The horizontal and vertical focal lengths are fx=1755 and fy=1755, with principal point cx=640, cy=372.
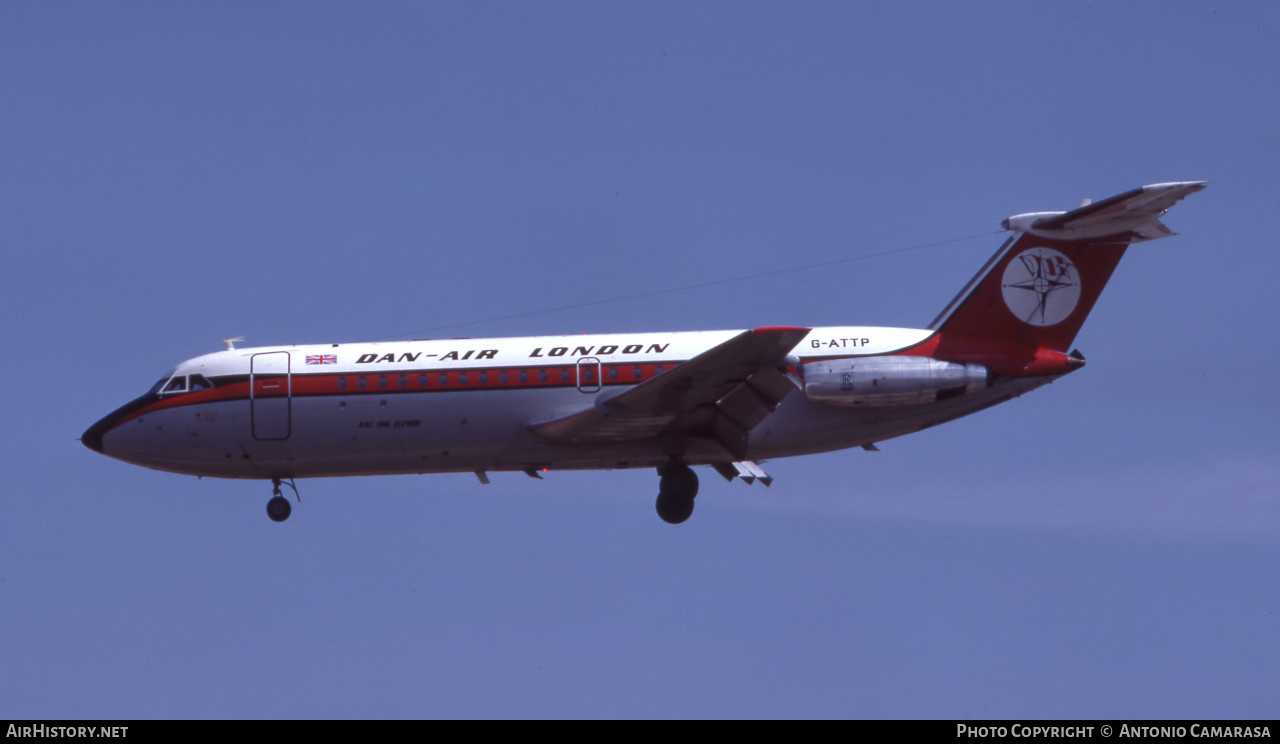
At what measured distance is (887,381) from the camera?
128ft

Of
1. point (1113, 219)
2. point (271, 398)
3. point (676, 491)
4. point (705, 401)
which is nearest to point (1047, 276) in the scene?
point (1113, 219)

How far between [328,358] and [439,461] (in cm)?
357

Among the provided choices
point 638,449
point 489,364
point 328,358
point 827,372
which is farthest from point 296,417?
point 827,372

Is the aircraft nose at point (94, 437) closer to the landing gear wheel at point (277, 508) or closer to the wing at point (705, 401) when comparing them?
the landing gear wheel at point (277, 508)

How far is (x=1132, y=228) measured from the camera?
40625 mm

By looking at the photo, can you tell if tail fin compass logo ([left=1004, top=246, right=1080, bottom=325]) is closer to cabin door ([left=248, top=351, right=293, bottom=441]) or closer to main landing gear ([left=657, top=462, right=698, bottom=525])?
main landing gear ([left=657, top=462, right=698, bottom=525])

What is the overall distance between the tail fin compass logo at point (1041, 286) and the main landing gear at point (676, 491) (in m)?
8.43

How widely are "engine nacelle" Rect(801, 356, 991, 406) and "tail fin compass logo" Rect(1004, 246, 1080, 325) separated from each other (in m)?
2.30

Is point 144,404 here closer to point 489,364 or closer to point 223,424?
point 223,424

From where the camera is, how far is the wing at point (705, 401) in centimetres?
3638

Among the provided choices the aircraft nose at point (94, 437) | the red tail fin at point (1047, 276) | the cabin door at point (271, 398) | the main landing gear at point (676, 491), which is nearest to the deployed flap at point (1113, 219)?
the red tail fin at point (1047, 276)

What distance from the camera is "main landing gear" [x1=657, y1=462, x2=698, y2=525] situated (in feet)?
135
